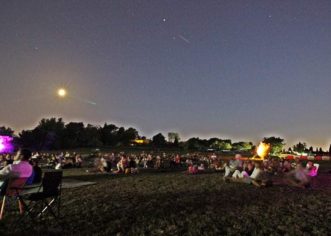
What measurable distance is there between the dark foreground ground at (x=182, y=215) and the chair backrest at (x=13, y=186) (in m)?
0.63

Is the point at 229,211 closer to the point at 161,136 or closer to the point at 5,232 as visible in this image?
the point at 5,232

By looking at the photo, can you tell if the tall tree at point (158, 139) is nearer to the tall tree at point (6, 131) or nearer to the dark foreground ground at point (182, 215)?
the tall tree at point (6, 131)

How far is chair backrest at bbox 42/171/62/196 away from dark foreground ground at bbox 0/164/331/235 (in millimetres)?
626

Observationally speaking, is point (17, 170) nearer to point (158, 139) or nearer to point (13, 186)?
point (13, 186)

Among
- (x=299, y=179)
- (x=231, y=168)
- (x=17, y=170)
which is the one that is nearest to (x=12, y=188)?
(x=17, y=170)

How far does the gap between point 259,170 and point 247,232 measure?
30.0 feet

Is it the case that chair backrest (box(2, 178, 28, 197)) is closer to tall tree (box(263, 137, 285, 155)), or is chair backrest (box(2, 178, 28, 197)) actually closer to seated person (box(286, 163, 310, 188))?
seated person (box(286, 163, 310, 188))

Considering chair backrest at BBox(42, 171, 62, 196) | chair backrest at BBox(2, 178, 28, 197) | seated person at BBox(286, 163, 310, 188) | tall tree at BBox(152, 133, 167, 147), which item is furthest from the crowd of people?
tall tree at BBox(152, 133, 167, 147)

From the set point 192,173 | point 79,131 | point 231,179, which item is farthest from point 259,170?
point 79,131

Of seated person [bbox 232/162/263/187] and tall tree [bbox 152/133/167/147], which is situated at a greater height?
tall tree [bbox 152/133/167/147]

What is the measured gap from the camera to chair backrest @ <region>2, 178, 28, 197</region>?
6512 mm

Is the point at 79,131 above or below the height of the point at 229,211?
above

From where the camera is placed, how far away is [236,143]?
174125 mm

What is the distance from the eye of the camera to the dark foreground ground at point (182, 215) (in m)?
6.23
